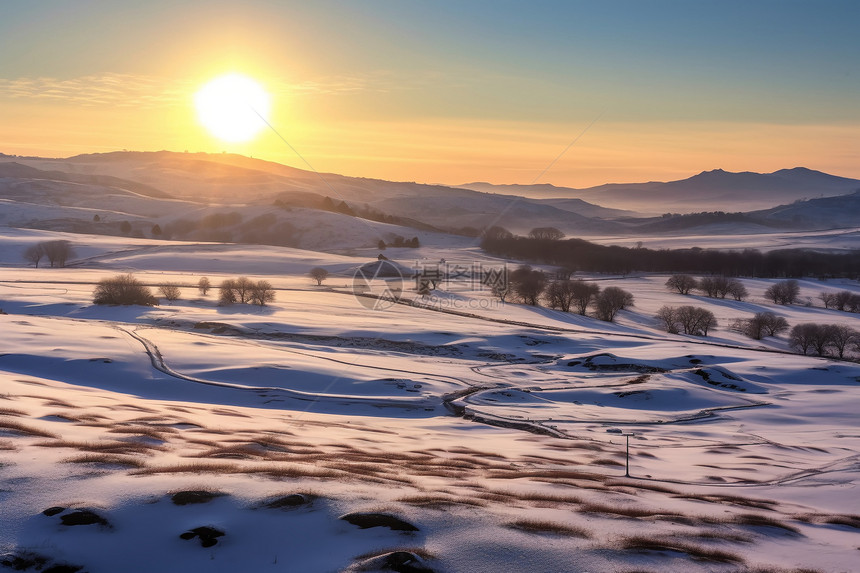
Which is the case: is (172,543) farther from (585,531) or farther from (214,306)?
(214,306)

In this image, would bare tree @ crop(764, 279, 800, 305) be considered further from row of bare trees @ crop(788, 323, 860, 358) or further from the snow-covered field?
row of bare trees @ crop(788, 323, 860, 358)

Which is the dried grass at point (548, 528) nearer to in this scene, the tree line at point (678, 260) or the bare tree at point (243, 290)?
the bare tree at point (243, 290)

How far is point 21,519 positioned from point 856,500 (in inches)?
1033

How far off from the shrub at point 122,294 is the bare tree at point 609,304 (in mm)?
57820

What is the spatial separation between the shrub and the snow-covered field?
120 inches

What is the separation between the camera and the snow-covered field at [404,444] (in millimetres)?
13648

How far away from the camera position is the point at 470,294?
100500mm

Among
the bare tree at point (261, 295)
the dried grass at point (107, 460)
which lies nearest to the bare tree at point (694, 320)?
the bare tree at point (261, 295)

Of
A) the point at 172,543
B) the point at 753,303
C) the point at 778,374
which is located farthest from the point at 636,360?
the point at 753,303

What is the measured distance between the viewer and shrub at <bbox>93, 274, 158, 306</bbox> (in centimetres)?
7356

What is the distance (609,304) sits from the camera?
8981 centimetres

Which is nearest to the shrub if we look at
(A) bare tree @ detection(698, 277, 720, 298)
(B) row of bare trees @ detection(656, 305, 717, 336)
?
(B) row of bare trees @ detection(656, 305, 717, 336)

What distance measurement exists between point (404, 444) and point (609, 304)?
65.4 m

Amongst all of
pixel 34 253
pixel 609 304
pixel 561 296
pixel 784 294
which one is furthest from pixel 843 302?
pixel 34 253
